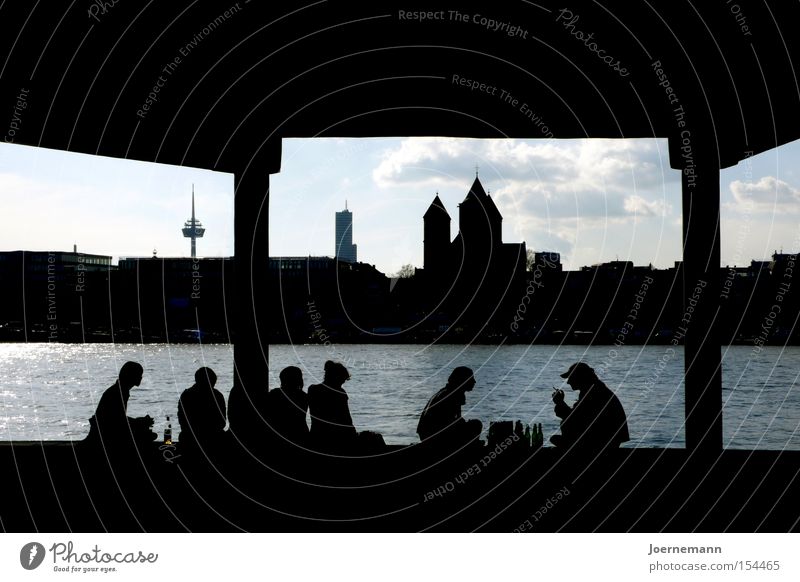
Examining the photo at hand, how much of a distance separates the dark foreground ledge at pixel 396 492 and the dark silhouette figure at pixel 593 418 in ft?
0.57

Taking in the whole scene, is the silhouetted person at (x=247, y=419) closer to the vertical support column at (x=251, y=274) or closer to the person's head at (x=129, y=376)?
→ the vertical support column at (x=251, y=274)

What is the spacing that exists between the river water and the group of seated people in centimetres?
2485

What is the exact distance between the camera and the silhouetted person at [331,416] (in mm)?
8250

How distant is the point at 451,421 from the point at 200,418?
96.4 inches

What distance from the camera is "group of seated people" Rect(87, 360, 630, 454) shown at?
26.5 feet

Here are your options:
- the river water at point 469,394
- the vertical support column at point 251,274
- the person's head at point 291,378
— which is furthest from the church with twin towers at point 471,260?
the person's head at point 291,378

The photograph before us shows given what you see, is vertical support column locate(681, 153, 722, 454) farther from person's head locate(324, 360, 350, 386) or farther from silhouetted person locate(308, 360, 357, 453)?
person's head locate(324, 360, 350, 386)

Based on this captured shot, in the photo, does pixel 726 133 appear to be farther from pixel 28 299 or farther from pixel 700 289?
pixel 28 299

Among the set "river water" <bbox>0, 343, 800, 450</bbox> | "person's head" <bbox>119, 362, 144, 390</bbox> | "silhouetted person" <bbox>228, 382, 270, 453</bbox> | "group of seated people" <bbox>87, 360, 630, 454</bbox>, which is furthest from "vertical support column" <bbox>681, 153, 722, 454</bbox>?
"river water" <bbox>0, 343, 800, 450</bbox>

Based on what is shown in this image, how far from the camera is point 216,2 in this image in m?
6.32

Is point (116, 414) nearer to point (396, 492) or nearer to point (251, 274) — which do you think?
point (251, 274)

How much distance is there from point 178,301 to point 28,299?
1556 inches

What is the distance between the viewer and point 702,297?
9.13 metres

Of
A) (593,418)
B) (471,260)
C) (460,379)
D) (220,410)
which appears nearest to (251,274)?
(220,410)
